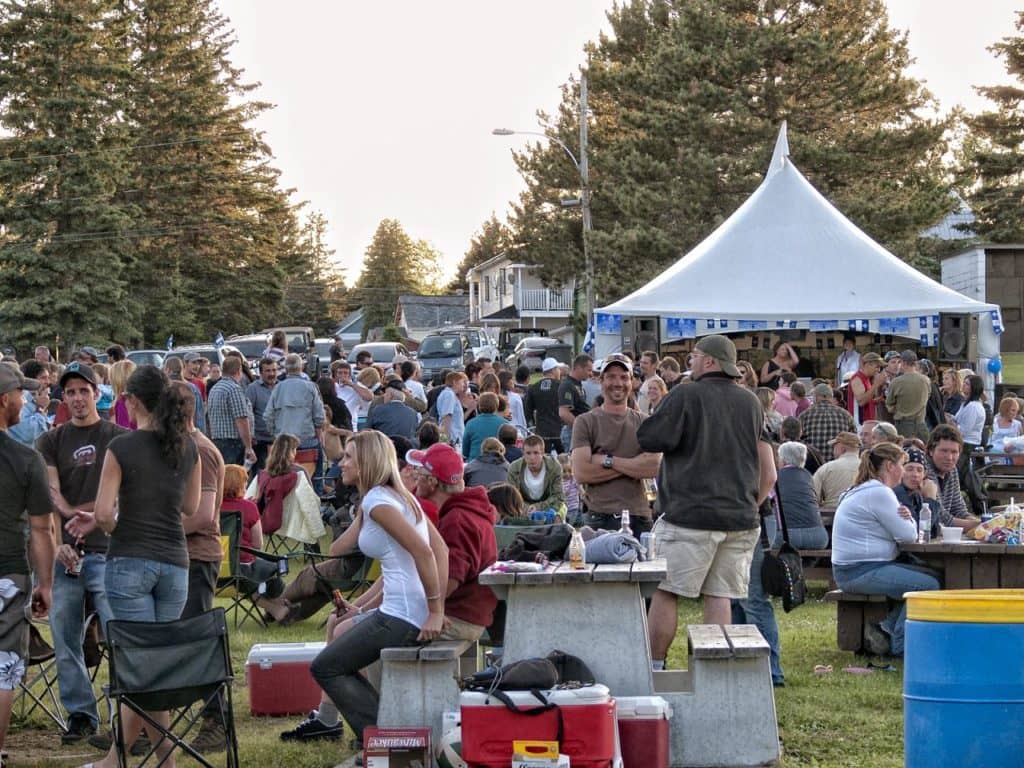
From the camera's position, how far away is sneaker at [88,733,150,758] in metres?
7.01

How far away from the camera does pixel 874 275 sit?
21406 mm

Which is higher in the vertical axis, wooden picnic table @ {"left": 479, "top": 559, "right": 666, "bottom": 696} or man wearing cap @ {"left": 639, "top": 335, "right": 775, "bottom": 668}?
man wearing cap @ {"left": 639, "top": 335, "right": 775, "bottom": 668}

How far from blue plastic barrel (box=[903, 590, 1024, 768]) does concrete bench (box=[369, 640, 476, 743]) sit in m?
1.98

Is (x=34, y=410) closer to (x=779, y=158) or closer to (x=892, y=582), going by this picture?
(x=892, y=582)

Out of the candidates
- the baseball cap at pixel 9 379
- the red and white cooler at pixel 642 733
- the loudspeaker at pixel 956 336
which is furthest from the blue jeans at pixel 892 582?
the loudspeaker at pixel 956 336

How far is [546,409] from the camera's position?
53.8 ft

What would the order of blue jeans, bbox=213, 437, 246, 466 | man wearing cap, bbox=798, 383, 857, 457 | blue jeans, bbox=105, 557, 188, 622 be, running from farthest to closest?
blue jeans, bbox=213, 437, 246, 466, man wearing cap, bbox=798, 383, 857, 457, blue jeans, bbox=105, 557, 188, 622

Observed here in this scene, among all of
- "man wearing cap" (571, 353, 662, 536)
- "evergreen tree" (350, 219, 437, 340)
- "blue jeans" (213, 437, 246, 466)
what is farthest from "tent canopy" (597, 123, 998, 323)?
"evergreen tree" (350, 219, 437, 340)

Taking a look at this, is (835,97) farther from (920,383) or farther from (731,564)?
(731,564)

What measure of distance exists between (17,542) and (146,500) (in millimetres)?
564

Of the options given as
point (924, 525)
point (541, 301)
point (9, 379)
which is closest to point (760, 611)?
point (924, 525)

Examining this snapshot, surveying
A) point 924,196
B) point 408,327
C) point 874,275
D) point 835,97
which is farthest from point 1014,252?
point 408,327

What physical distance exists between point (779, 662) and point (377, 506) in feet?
11.0

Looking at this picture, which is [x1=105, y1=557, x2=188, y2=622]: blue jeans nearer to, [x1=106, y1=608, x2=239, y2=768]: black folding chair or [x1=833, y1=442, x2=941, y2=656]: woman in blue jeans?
[x1=106, y1=608, x2=239, y2=768]: black folding chair
